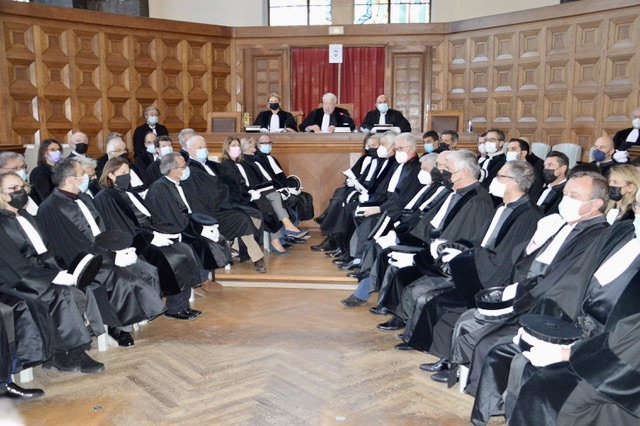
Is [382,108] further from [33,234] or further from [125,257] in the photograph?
[33,234]

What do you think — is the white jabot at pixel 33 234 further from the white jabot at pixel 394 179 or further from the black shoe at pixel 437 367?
the white jabot at pixel 394 179

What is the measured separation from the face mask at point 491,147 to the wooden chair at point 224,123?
4.20 meters

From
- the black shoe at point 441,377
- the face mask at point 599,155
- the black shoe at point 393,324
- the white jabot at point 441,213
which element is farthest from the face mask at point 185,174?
the face mask at point 599,155

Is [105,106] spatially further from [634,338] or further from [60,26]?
[634,338]

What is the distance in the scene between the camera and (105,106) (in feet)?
37.0

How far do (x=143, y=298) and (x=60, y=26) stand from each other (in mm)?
7203

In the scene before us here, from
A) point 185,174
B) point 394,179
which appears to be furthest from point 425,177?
point 185,174

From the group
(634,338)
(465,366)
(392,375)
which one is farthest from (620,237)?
(392,375)

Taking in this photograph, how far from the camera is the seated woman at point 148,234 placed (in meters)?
5.64

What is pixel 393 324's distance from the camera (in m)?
5.59

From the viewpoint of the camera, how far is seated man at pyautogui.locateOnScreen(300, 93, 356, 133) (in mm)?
10281

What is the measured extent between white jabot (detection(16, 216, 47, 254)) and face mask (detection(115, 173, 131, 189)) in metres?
1.14

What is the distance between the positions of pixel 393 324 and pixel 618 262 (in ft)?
8.53

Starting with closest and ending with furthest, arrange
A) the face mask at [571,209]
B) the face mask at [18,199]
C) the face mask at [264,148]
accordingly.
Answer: the face mask at [571,209]
the face mask at [18,199]
the face mask at [264,148]
